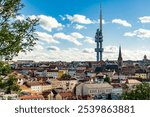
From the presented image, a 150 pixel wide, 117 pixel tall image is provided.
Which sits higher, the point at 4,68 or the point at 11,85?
the point at 4,68

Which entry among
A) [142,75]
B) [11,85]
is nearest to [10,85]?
[11,85]

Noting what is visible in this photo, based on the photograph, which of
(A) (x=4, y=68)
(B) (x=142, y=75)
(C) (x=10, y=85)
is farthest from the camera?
(B) (x=142, y=75)

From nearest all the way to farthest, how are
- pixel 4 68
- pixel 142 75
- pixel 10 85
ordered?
pixel 4 68
pixel 10 85
pixel 142 75

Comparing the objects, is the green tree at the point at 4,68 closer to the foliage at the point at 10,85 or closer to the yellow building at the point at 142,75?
the foliage at the point at 10,85

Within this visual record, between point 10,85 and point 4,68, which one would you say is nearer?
point 4,68

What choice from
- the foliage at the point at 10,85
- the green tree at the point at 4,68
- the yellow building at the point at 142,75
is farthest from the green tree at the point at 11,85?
the yellow building at the point at 142,75

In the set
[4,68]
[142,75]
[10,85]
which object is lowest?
[10,85]

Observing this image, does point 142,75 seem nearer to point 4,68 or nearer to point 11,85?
point 11,85

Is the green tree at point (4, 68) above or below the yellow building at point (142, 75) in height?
below

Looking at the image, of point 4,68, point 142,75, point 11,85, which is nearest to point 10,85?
point 11,85

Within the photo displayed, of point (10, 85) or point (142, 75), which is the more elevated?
point (142, 75)

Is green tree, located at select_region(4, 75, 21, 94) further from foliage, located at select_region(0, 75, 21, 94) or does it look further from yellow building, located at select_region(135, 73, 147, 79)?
yellow building, located at select_region(135, 73, 147, 79)

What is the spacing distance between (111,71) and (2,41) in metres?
80.3

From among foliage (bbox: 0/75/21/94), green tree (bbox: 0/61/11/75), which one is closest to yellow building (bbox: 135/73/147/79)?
foliage (bbox: 0/75/21/94)
